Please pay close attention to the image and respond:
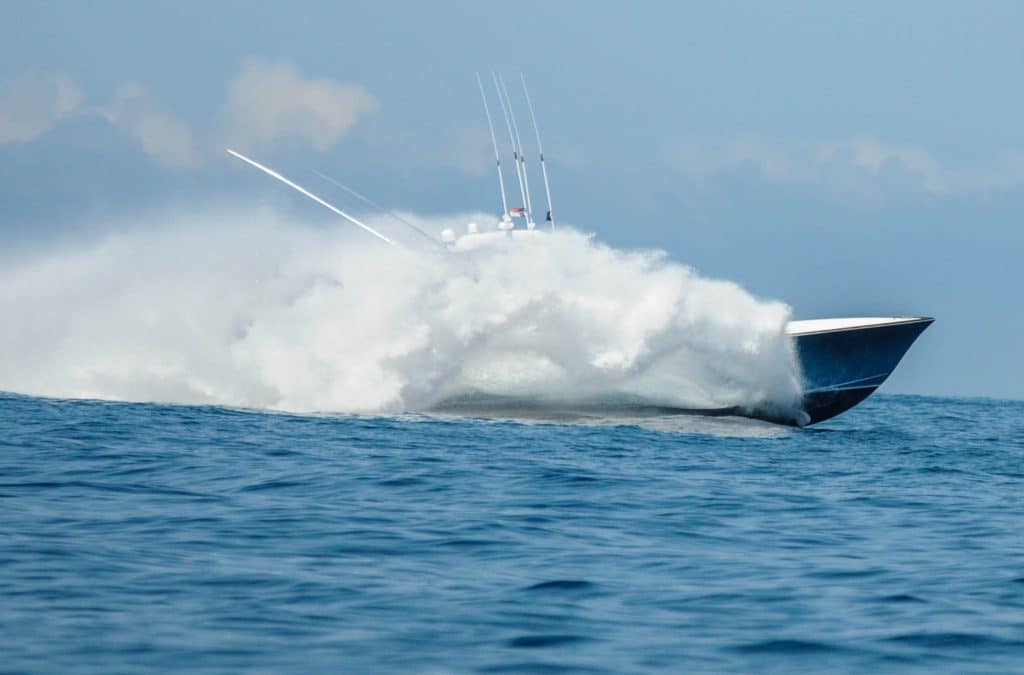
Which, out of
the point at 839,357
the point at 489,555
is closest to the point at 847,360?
the point at 839,357

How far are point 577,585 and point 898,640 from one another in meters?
2.41

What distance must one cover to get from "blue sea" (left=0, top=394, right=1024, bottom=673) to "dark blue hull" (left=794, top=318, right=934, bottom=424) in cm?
587

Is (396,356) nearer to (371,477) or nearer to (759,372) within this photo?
(759,372)

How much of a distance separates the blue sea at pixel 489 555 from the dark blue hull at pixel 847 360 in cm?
587

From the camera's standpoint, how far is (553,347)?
25.7 metres

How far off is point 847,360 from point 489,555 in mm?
16597

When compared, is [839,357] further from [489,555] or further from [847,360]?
[489,555]

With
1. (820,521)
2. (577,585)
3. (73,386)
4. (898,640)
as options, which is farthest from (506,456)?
(73,386)

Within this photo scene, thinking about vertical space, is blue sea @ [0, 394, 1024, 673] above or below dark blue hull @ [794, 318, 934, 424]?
below

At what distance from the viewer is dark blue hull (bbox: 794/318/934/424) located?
26.1 meters

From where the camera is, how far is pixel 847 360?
26422 millimetres

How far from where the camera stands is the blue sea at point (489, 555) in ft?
27.0

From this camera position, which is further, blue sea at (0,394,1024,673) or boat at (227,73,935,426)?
boat at (227,73,935,426)

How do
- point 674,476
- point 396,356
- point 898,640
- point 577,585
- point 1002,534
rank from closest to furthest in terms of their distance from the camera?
point 898,640 → point 577,585 → point 1002,534 → point 674,476 → point 396,356
